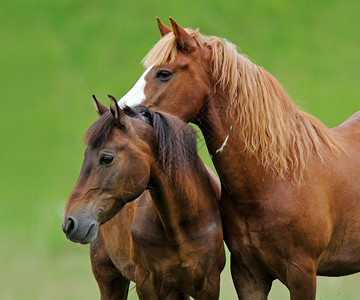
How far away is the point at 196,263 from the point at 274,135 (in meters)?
0.94

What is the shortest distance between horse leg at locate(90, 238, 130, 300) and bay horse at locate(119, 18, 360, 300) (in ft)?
5.23

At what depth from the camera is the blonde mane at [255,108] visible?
412 centimetres

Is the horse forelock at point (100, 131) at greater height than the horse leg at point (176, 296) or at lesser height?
greater

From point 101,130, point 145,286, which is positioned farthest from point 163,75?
point 145,286

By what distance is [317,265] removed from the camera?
14.1 ft

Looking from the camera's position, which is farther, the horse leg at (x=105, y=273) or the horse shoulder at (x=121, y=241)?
the horse leg at (x=105, y=273)

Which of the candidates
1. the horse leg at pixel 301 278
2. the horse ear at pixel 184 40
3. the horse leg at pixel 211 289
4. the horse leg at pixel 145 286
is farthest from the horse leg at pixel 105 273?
the horse ear at pixel 184 40

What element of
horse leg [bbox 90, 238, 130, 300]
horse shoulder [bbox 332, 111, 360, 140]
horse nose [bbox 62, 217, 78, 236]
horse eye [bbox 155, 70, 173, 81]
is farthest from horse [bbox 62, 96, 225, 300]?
horse shoulder [bbox 332, 111, 360, 140]

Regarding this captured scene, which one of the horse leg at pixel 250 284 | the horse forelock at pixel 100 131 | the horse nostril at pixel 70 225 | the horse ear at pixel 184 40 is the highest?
the horse ear at pixel 184 40

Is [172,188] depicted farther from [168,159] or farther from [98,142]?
[98,142]

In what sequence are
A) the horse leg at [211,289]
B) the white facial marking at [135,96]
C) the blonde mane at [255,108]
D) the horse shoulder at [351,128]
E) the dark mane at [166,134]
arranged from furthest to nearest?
the horse shoulder at [351,128], the horse leg at [211,289], the blonde mane at [255,108], the white facial marking at [135,96], the dark mane at [166,134]

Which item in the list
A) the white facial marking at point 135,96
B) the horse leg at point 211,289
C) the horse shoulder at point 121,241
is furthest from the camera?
the horse shoulder at point 121,241

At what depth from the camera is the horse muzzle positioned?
361 centimetres

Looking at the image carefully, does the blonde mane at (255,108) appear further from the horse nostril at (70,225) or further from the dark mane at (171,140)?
the horse nostril at (70,225)
